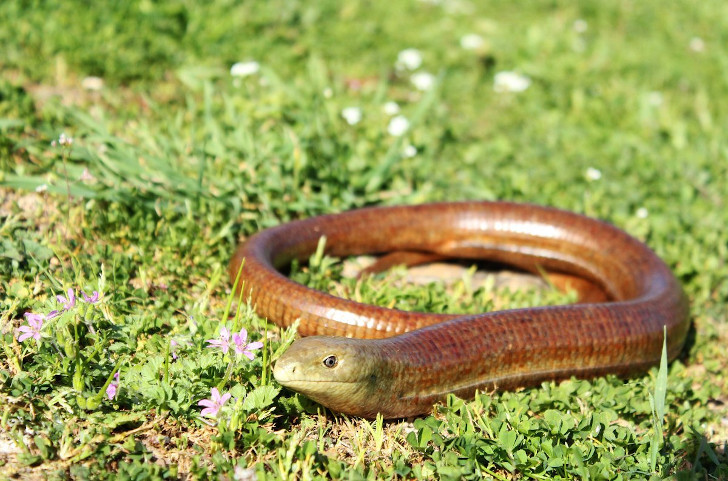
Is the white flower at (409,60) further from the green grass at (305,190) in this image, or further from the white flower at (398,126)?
the white flower at (398,126)

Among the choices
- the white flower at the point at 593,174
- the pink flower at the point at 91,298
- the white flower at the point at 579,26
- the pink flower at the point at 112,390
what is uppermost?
the pink flower at the point at 91,298

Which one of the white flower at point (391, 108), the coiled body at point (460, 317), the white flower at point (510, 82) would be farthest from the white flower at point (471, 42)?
the coiled body at point (460, 317)

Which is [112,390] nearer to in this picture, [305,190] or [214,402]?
[214,402]

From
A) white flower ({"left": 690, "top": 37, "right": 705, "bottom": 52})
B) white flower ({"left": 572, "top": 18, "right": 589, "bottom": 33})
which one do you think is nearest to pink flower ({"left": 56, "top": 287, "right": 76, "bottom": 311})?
white flower ({"left": 572, "top": 18, "right": 589, "bottom": 33})

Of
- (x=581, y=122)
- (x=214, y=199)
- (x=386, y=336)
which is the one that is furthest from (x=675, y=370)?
→ (x=581, y=122)

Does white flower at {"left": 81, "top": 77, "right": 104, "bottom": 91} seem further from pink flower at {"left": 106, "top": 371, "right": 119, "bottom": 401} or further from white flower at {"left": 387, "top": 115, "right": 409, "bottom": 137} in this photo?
pink flower at {"left": 106, "top": 371, "right": 119, "bottom": 401}

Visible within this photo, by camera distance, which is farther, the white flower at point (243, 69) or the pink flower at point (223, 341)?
the white flower at point (243, 69)

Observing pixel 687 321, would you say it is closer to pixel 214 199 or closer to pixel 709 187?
pixel 709 187
